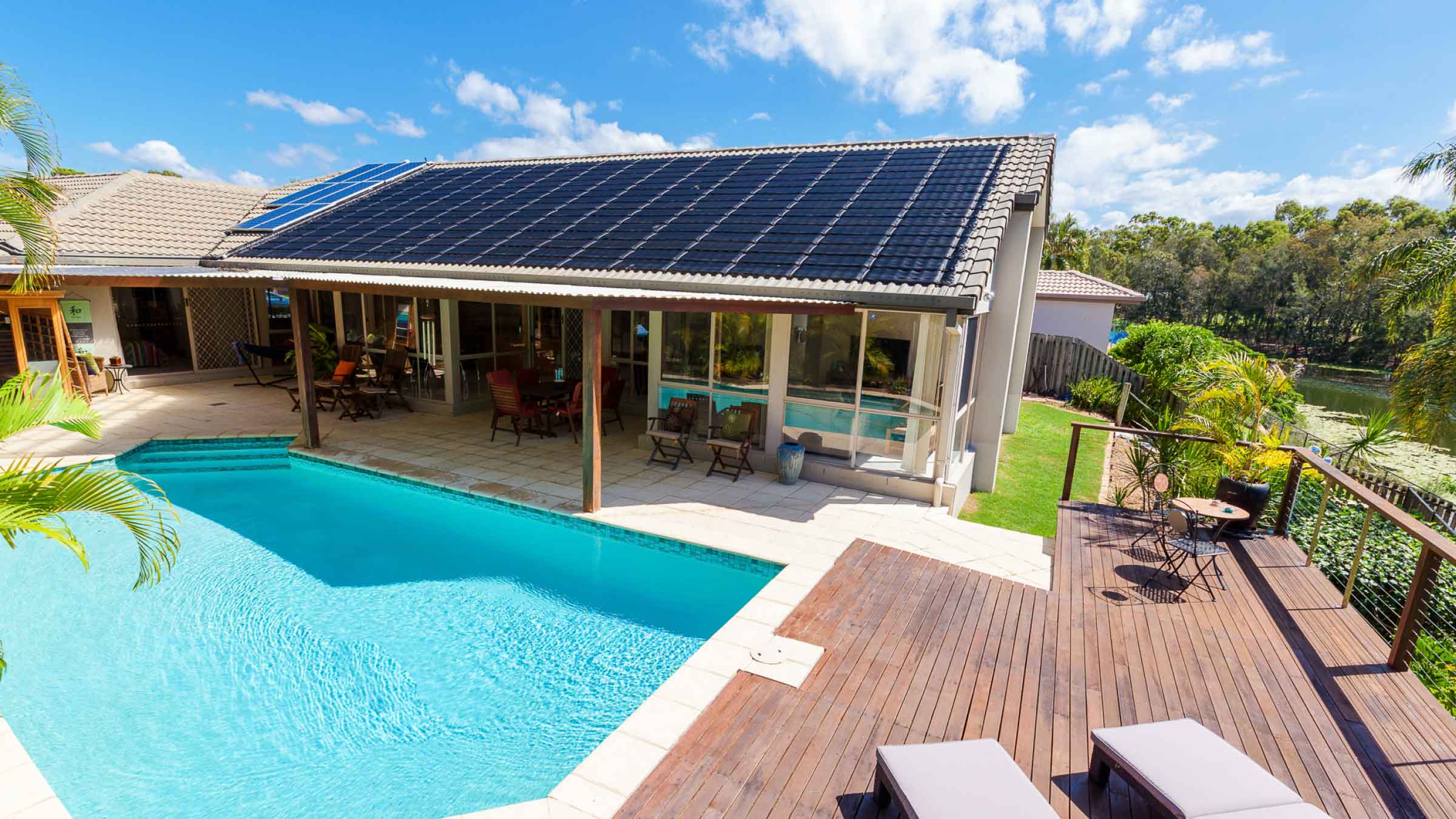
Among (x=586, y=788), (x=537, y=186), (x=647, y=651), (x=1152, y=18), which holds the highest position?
(x=1152, y=18)

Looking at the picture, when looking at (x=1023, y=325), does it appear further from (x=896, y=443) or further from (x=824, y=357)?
(x=824, y=357)

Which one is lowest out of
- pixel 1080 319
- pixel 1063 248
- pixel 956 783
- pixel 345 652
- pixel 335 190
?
pixel 345 652

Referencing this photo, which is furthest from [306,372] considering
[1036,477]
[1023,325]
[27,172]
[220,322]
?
[1023,325]

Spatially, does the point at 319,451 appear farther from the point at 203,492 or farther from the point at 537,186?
the point at 537,186

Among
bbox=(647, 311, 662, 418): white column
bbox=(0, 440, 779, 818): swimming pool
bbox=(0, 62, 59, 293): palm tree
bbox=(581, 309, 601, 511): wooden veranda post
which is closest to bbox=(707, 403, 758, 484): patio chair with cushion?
bbox=(647, 311, 662, 418): white column

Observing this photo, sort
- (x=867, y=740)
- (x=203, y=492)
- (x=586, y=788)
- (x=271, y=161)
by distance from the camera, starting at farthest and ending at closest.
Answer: (x=271, y=161), (x=203, y=492), (x=867, y=740), (x=586, y=788)

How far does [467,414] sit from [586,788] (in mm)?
11257

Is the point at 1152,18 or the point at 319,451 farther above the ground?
the point at 1152,18

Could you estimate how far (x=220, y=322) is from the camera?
16656 millimetres

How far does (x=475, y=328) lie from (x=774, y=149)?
7.63 metres

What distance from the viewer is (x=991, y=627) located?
546 centimetres

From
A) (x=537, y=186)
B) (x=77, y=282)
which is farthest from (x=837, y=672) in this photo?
(x=77, y=282)

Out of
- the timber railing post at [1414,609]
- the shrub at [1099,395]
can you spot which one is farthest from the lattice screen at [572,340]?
the shrub at [1099,395]

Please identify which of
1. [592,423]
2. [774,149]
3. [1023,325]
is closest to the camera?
[592,423]
